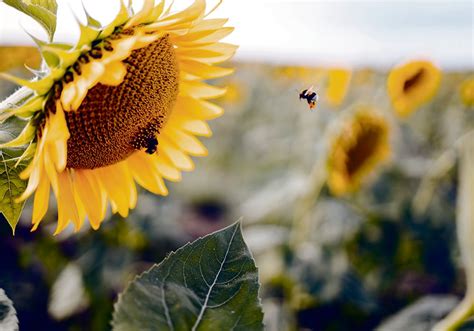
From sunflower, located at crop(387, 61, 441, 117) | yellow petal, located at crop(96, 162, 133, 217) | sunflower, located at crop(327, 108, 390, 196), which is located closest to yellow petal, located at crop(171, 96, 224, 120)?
yellow petal, located at crop(96, 162, 133, 217)

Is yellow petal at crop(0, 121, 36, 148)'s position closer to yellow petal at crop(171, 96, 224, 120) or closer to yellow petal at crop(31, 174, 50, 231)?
yellow petal at crop(31, 174, 50, 231)

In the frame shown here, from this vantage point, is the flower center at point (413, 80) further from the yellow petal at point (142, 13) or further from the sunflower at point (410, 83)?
the yellow petal at point (142, 13)

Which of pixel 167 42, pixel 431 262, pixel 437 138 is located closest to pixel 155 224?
pixel 431 262

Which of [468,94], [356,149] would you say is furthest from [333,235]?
[468,94]

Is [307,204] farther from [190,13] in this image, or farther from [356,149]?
[190,13]

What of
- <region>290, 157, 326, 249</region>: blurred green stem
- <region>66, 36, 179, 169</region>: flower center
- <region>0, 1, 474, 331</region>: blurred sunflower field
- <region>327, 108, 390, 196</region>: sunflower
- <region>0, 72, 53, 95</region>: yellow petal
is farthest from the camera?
<region>290, 157, 326, 249</region>: blurred green stem

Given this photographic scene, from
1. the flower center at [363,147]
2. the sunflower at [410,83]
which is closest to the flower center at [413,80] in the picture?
the sunflower at [410,83]
